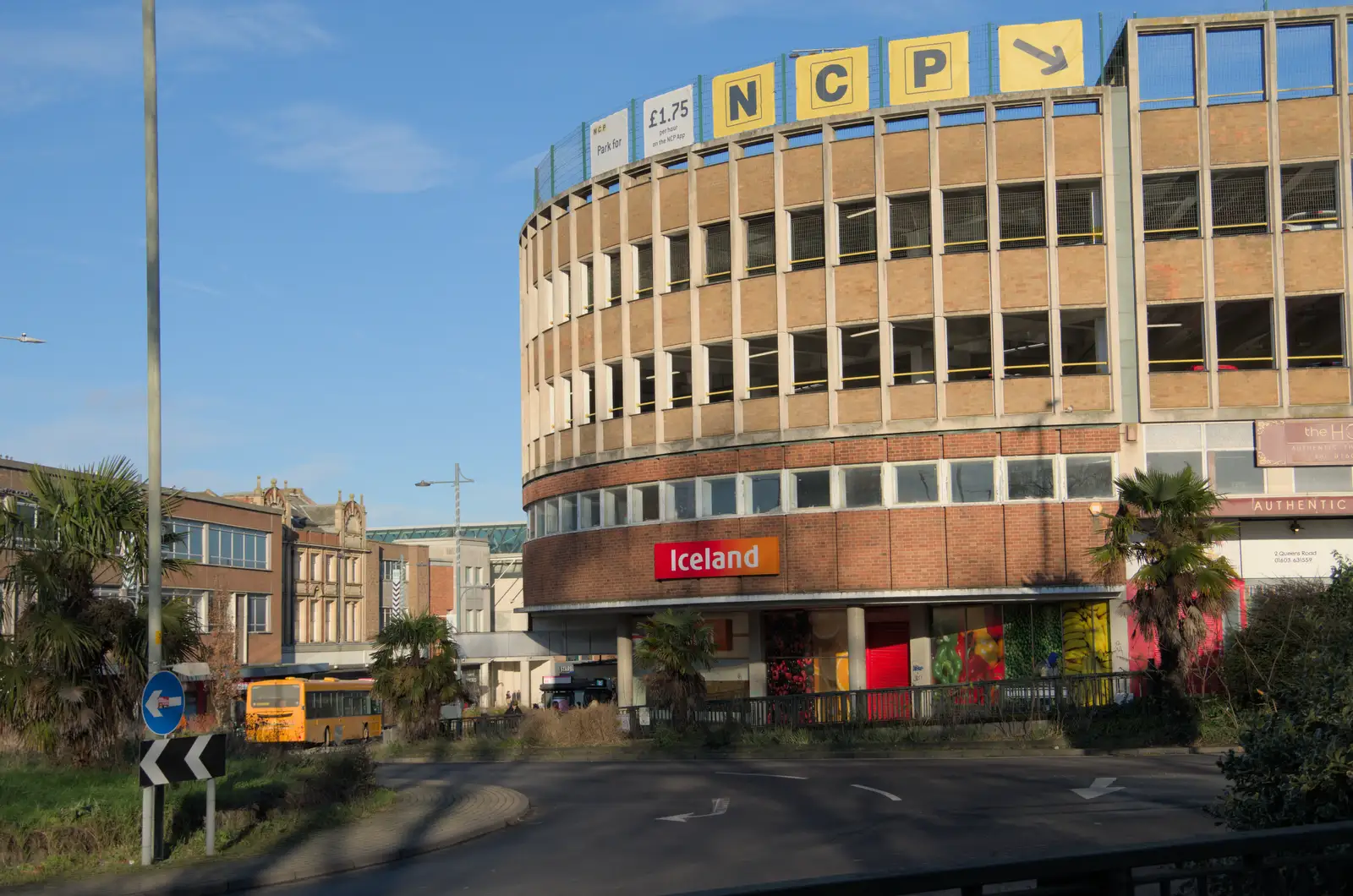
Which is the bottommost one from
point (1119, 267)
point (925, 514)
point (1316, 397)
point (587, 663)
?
point (587, 663)

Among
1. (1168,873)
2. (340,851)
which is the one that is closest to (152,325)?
(340,851)

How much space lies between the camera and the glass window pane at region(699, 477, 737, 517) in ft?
130

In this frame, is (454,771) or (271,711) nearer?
(454,771)

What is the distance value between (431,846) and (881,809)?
5.78 metres

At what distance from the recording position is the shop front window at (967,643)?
3788cm

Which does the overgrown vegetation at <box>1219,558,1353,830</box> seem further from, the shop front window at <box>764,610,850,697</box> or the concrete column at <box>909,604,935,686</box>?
the shop front window at <box>764,610,850,697</box>

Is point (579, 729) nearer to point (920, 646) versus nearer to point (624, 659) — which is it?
point (624, 659)

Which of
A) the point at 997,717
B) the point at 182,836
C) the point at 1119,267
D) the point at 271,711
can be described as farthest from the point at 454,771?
the point at 271,711

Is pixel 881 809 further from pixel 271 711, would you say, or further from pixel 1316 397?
pixel 271 711

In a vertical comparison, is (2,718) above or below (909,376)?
below

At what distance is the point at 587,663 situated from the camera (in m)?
78.4

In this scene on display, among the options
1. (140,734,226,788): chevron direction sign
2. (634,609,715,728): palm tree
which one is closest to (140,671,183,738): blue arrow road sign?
(140,734,226,788): chevron direction sign

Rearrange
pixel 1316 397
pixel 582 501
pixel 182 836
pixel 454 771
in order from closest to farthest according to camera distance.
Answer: pixel 182 836 → pixel 454 771 → pixel 1316 397 → pixel 582 501

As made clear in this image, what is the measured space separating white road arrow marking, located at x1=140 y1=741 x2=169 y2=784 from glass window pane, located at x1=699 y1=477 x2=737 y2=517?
25.9 metres
